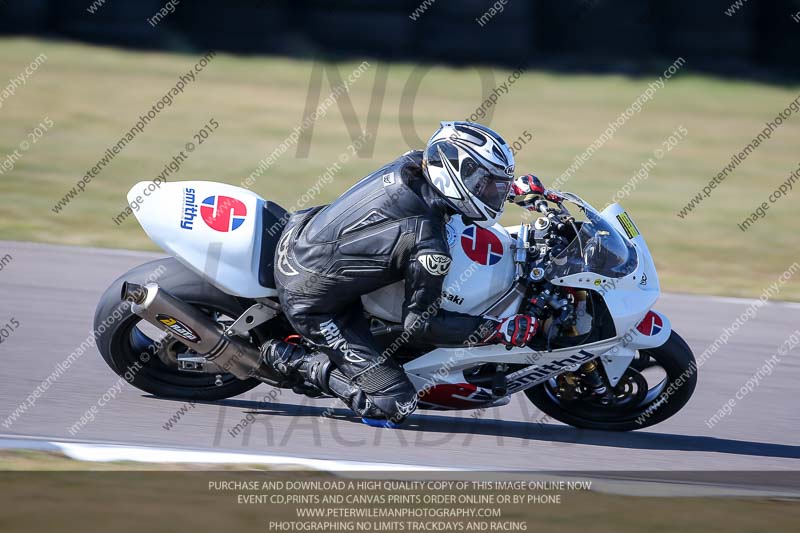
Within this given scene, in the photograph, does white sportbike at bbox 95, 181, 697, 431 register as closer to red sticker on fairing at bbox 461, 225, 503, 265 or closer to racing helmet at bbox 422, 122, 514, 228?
red sticker on fairing at bbox 461, 225, 503, 265

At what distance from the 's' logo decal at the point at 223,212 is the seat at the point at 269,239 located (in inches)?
5.2

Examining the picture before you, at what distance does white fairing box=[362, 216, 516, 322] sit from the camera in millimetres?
5102

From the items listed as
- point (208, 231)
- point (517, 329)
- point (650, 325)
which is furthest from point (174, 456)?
point (650, 325)

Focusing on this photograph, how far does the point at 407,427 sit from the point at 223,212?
1524mm

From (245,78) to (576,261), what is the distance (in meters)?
13.1

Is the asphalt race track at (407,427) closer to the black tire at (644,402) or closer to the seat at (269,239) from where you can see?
the black tire at (644,402)

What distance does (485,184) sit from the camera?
4.82 m

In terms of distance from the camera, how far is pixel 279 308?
5.23 m

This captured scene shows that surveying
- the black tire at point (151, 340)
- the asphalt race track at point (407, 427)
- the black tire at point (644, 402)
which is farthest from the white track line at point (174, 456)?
the black tire at point (644, 402)

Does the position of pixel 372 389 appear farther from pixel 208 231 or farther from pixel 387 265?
pixel 208 231

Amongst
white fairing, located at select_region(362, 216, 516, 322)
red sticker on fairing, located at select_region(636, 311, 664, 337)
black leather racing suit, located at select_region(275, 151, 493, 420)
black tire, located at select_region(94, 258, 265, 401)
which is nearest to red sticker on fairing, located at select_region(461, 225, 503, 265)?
white fairing, located at select_region(362, 216, 516, 322)

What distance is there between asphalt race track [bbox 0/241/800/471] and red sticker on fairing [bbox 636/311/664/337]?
0.66m

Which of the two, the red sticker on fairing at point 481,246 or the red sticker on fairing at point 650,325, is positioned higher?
the red sticker on fairing at point 481,246

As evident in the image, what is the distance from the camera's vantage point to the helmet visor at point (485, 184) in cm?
479
